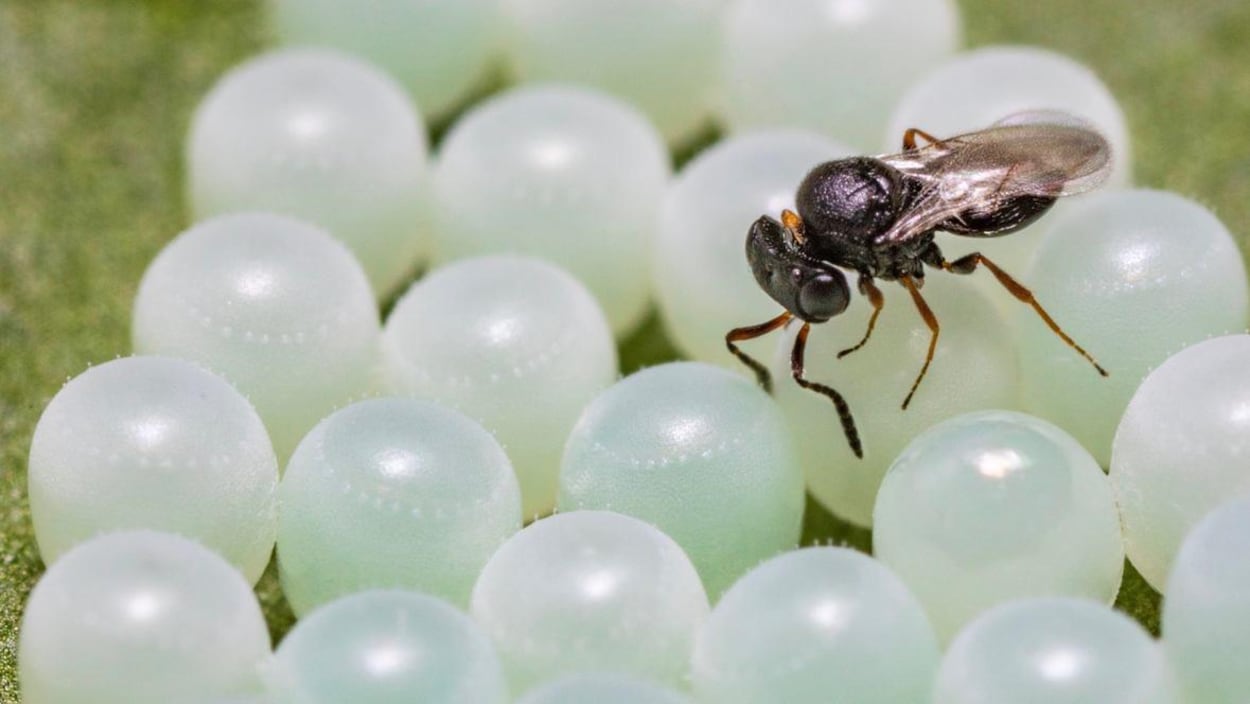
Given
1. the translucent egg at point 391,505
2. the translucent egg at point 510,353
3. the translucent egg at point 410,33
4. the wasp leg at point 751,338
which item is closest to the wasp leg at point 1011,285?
the wasp leg at point 751,338

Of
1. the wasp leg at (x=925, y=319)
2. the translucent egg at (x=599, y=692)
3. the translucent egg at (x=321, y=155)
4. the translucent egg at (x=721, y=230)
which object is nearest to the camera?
the translucent egg at (x=599, y=692)

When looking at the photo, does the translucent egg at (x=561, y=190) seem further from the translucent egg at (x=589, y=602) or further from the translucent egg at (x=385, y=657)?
the translucent egg at (x=385, y=657)

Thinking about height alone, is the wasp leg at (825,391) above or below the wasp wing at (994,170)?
below

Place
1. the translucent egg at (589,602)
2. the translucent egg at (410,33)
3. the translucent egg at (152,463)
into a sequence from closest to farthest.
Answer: the translucent egg at (589,602)
the translucent egg at (152,463)
the translucent egg at (410,33)

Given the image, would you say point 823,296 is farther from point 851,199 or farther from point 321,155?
point 321,155

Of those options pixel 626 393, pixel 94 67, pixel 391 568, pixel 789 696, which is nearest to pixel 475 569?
pixel 391 568

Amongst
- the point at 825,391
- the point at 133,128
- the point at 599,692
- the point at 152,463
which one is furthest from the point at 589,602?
the point at 133,128
